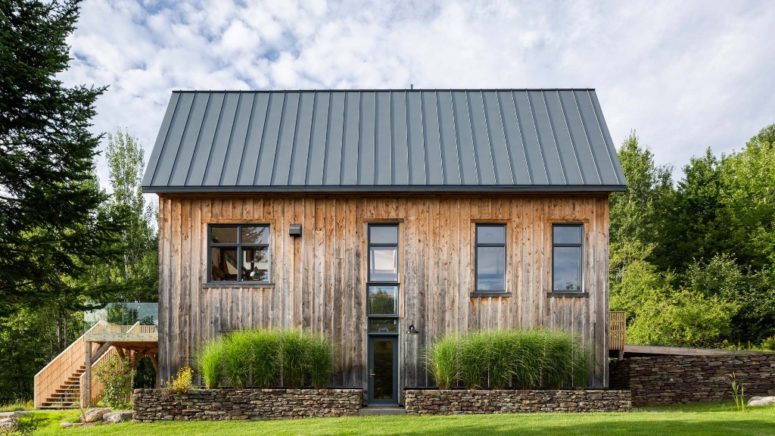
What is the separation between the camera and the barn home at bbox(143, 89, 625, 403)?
13.1m

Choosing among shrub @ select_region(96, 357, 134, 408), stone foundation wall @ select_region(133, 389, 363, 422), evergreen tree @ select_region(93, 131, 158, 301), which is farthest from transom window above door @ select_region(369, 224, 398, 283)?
evergreen tree @ select_region(93, 131, 158, 301)

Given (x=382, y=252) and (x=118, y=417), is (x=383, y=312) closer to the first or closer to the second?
(x=382, y=252)

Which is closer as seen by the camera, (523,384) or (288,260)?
(523,384)

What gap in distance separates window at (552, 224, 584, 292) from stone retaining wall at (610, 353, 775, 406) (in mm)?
3278

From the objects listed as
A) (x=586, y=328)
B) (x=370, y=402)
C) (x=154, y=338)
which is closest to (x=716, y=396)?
(x=586, y=328)

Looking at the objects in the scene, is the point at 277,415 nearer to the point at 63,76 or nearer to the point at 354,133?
the point at 354,133

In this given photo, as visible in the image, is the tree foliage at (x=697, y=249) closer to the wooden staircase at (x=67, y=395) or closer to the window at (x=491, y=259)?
the window at (x=491, y=259)

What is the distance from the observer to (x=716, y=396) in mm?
14836

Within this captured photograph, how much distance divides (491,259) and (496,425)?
4.26 m

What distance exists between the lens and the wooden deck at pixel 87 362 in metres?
15.7

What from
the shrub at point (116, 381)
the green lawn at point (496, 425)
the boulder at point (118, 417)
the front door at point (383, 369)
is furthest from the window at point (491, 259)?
the shrub at point (116, 381)

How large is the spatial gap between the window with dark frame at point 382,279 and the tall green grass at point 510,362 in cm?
134

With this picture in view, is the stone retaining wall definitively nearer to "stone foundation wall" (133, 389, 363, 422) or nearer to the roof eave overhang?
the roof eave overhang

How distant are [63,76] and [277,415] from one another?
829 centimetres
